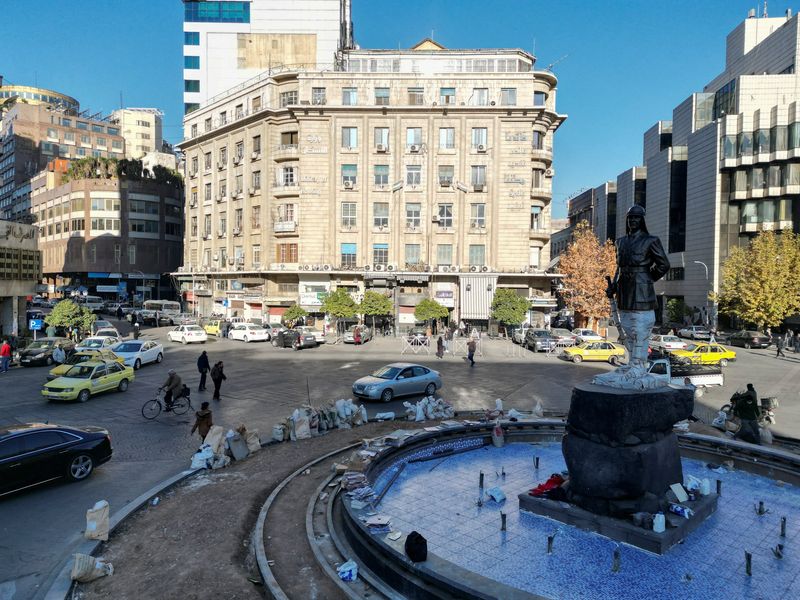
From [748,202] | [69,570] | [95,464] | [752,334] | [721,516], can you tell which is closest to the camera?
[69,570]

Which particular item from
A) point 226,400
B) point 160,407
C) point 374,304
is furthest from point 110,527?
point 374,304

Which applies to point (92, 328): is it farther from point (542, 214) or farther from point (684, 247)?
point (684, 247)

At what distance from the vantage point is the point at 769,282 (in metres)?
42.4

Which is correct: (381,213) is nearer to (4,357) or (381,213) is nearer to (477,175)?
(477,175)

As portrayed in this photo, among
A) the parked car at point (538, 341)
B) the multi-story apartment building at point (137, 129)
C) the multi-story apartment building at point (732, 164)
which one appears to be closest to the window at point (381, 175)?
the parked car at point (538, 341)

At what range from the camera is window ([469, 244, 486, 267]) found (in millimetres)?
48438

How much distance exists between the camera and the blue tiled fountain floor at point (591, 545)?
7078 millimetres

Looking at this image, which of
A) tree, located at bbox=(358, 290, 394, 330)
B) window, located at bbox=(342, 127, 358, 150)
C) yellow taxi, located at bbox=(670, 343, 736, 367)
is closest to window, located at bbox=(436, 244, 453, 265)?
tree, located at bbox=(358, 290, 394, 330)

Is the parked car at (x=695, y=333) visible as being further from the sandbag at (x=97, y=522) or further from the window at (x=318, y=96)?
the sandbag at (x=97, y=522)

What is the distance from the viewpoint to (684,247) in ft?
198

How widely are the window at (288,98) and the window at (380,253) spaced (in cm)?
1697

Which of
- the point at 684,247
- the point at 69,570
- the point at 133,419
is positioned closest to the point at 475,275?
the point at 684,247

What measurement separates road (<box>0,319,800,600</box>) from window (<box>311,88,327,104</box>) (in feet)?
80.5

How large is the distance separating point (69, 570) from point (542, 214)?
47.8 meters
